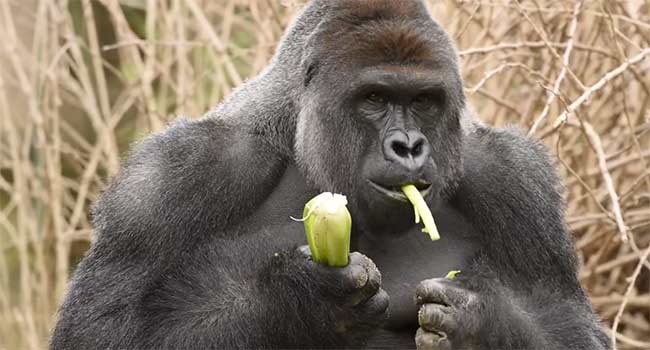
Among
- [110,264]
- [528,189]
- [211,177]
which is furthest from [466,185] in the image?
[110,264]

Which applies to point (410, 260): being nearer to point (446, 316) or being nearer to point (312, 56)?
point (446, 316)

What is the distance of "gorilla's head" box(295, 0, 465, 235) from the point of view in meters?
3.63

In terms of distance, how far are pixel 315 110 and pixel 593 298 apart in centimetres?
238

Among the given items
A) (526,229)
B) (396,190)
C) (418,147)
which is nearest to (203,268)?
(396,190)

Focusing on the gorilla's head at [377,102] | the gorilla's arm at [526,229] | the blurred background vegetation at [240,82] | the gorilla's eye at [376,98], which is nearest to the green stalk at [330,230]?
the gorilla's head at [377,102]

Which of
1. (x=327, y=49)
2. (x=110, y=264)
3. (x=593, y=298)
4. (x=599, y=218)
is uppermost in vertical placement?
(x=327, y=49)

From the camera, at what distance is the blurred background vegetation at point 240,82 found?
5.53 m

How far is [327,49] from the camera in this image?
378 centimetres

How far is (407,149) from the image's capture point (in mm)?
3506

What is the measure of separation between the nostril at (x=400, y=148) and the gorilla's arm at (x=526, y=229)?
1.70 feet

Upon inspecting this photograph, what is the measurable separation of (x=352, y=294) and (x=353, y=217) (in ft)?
1.31

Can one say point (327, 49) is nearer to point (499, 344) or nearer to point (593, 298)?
point (499, 344)

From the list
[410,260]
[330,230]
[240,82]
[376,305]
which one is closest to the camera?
[330,230]

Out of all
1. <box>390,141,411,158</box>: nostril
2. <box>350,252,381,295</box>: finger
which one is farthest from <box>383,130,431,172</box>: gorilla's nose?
<box>350,252,381,295</box>: finger
